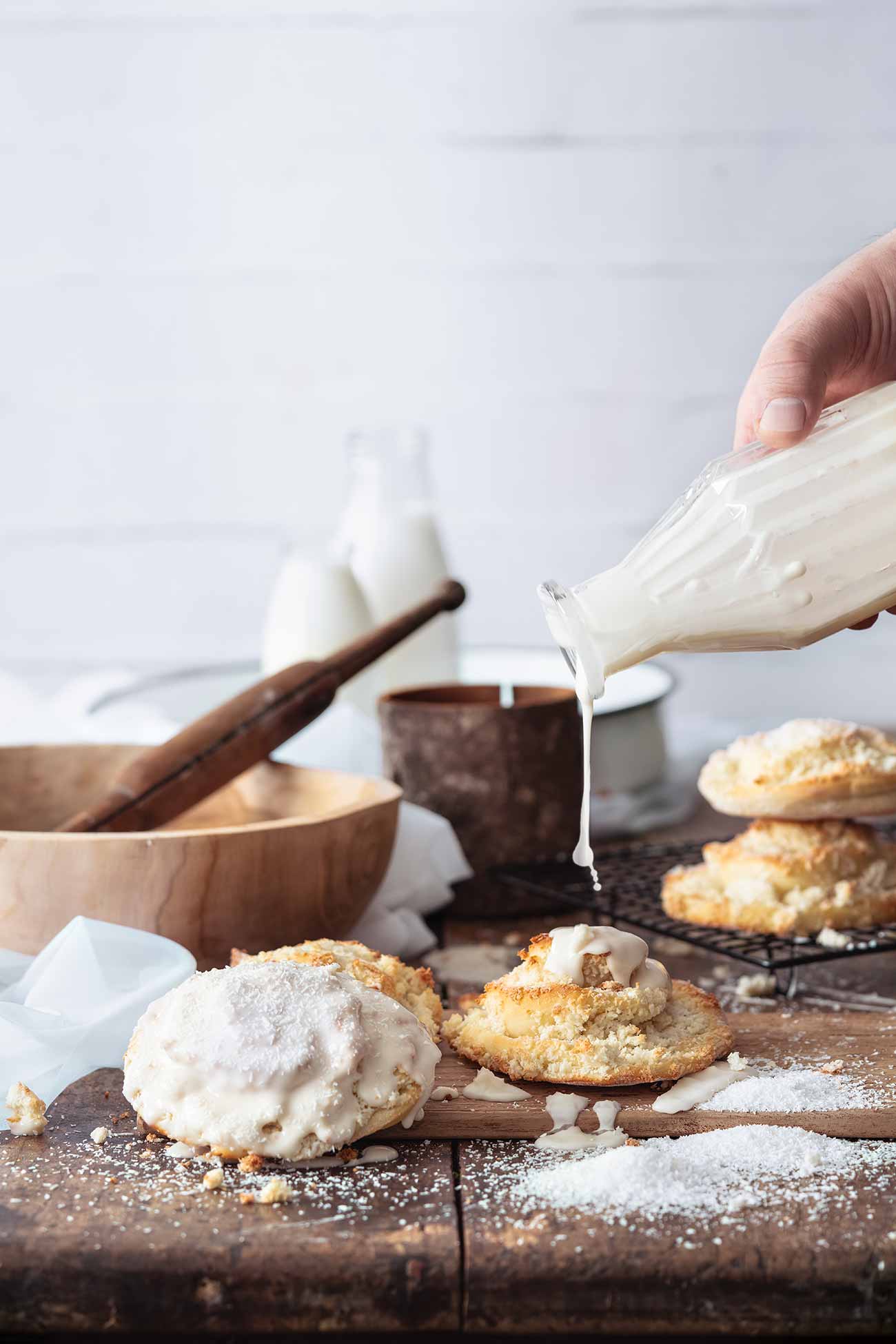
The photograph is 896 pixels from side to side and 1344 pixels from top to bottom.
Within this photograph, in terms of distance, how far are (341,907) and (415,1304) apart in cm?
50

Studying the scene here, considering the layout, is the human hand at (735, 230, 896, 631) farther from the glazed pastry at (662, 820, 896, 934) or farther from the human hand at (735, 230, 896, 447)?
the glazed pastry at (662, 820, 896, 934)

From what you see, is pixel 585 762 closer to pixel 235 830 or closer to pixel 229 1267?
pixel 235 830

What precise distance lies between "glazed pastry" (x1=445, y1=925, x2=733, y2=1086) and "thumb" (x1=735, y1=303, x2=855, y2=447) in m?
0.39

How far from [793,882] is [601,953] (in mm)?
323

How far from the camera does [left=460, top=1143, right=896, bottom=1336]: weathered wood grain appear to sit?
2.39 ft

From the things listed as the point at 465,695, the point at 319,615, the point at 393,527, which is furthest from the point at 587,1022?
the point at 393,527

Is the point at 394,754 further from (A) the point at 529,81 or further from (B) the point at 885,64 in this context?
(B) the point at 885,64

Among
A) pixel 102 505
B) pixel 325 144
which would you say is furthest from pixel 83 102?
pixel 102 505

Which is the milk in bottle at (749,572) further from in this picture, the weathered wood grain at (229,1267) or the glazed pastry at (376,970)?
the weathered wood grain at (229,1267)

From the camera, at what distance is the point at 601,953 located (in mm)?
1011

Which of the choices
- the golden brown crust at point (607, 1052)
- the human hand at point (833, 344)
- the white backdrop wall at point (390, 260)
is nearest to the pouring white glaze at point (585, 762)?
the golden brown crust at point (607, 1052)

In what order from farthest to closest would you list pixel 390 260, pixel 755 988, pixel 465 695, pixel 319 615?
pixel 390 260
pixel 319 615
pixel 465 695
pixel 755 988

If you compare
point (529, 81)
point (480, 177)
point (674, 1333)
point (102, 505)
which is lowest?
point (674, 1333)

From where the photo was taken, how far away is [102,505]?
3318mm
